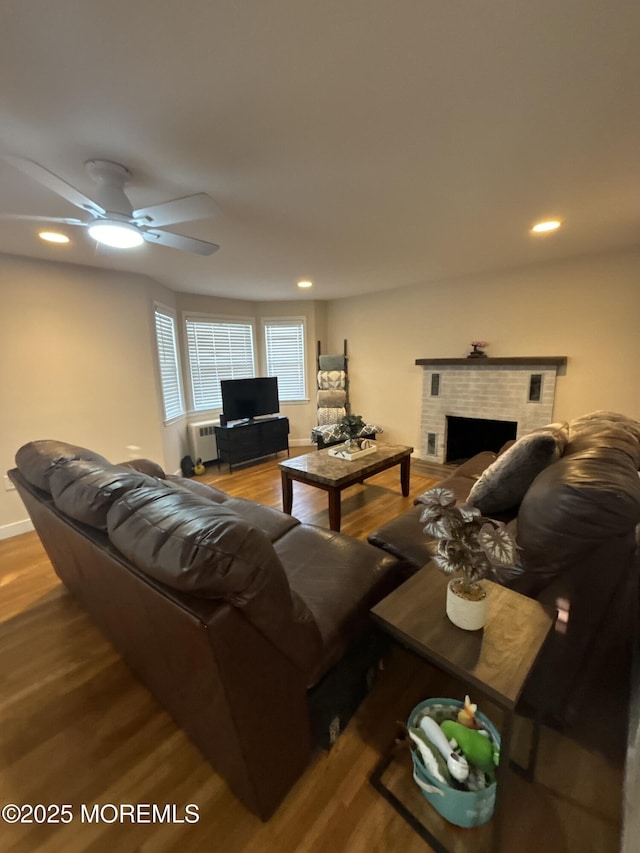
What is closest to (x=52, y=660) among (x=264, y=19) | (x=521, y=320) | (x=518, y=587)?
(x=518, y=587)

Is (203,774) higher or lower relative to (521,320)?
lower

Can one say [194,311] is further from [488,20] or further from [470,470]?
[488,20]

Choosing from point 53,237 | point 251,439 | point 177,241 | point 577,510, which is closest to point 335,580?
point 577,510

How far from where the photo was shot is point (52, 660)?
5.62ft

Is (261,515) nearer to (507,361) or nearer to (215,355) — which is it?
(507,361)

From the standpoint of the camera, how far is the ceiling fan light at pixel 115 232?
1.60m

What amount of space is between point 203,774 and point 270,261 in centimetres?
340

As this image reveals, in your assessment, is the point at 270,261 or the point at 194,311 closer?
the point at 270,261

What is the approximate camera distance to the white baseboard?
2.96m

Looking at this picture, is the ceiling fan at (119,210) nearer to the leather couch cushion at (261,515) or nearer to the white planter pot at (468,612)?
the leather couch cushion at (261,515)

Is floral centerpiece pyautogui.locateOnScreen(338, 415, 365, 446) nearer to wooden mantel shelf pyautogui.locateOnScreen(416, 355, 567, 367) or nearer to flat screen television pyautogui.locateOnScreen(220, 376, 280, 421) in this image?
wooden mantel shelf pyautogui.locateOnScreen(416, 355, 567, 367)

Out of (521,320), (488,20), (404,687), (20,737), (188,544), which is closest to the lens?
(188,544)

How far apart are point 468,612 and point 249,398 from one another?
13.7 ft

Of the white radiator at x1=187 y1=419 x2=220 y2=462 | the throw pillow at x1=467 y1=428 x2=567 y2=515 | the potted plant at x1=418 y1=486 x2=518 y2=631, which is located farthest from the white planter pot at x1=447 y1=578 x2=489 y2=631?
the white radiator at x1=187 y1=419 x2=220 y2=462
